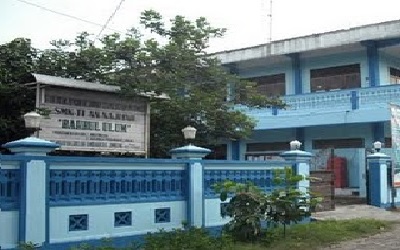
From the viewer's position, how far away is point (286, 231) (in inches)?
403

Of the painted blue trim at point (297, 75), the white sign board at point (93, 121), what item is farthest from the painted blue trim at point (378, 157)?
the white sign board at point (93, 121)

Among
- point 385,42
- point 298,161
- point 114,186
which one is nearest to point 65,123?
point 114,186

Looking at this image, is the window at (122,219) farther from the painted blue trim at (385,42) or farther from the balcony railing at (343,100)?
the painted blue trim at (385,42)

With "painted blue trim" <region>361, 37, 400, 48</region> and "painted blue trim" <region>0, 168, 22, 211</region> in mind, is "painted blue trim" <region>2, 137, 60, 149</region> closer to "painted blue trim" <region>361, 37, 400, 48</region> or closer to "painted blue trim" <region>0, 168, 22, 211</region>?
"painted blue trim" <region>0, 168, 22, 211</region>

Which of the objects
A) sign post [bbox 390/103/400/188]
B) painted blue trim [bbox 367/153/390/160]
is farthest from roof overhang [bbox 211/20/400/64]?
painted blue trim [bbox 367/153/390/160]

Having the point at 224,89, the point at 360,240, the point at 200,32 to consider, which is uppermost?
the point at 200,32

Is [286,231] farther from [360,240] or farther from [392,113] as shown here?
[392,113]

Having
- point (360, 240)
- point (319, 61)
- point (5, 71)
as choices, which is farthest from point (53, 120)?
point (319, 61)

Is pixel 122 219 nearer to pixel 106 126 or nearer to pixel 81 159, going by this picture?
pixel 81 159

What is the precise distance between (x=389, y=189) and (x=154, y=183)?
9.48 meters

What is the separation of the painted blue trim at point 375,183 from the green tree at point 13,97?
9912mm

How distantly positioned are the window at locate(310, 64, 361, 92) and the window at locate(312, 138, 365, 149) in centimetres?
208

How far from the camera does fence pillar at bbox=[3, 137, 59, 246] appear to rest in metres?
7.27

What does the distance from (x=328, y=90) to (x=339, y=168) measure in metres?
3.16
